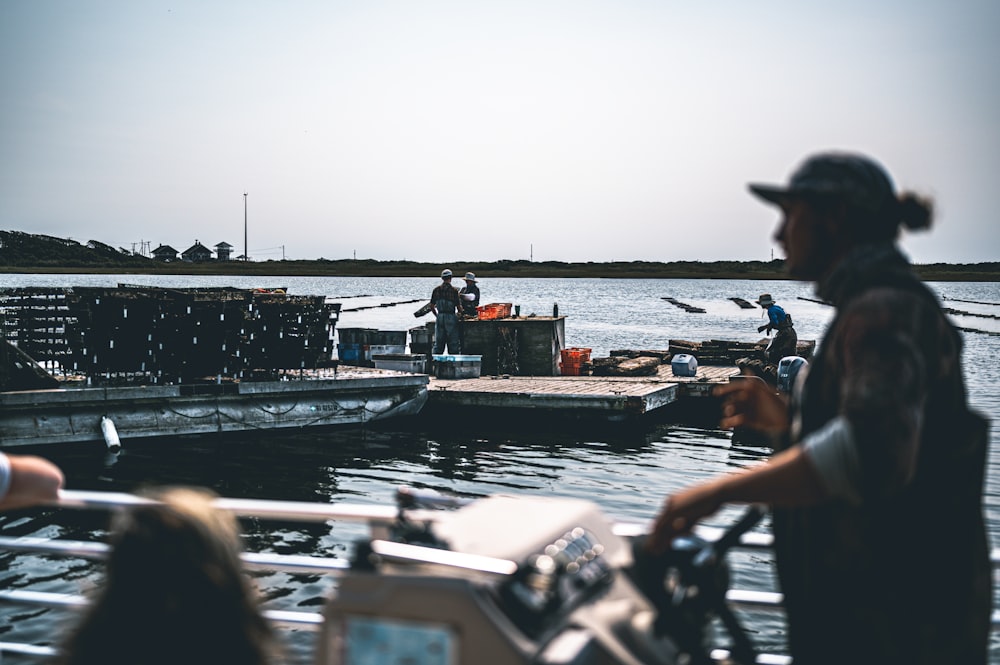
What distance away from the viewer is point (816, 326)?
70062 mm

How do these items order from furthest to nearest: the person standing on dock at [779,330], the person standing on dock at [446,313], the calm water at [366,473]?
the person standing on dock at [446,313]
the person standing on dock at [779,330]
the calm water at [366,473]

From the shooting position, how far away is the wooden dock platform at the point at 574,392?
18734mm

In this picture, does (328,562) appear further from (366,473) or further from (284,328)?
(284,328)

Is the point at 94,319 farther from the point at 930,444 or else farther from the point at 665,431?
the point at 930,444

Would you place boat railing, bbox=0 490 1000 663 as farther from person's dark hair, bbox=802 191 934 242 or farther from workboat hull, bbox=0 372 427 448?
workboat hull, bbox=0 372 427 448

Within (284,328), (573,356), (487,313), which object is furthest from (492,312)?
(284,328)

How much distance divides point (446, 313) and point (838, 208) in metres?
19.2

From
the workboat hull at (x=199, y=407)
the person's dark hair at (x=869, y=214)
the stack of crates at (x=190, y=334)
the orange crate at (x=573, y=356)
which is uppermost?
the person's dark hair at (x=869, y=214)

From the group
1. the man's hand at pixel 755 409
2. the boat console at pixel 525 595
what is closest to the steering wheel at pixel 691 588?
the boat console at pixel 525 595

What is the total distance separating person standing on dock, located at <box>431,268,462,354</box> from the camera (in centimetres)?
2128

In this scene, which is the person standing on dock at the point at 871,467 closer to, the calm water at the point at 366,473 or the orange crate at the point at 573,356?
the calm water at the point at 366,473

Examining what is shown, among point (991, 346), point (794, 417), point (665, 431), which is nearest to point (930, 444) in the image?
point (794, 417)

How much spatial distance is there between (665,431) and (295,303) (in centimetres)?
788

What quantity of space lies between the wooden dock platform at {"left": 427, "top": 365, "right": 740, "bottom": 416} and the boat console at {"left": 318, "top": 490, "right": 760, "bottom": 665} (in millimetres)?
16067
